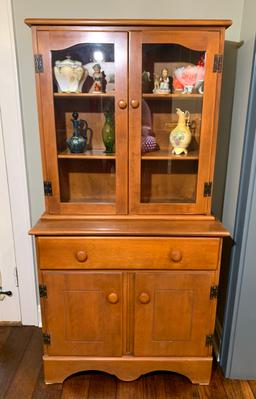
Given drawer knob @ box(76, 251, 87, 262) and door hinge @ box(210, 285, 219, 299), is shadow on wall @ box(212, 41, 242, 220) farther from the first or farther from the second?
drawer knob @ box(76, 251, 87, 262)

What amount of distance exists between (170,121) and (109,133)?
308mm

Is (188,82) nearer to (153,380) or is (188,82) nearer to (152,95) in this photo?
(152,95)

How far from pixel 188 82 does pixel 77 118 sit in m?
0.55

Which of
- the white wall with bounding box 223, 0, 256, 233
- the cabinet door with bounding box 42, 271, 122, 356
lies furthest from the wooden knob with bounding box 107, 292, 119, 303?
the white wall with bounding box 223, 0, 256, 233

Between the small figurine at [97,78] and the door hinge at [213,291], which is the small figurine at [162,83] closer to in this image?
the small figurine at [97,78]

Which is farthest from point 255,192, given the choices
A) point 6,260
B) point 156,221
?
point 6,260

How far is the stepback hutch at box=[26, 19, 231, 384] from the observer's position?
1.37 m

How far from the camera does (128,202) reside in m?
1.53

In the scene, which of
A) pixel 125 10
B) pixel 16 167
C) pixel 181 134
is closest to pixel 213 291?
pixel 181 134

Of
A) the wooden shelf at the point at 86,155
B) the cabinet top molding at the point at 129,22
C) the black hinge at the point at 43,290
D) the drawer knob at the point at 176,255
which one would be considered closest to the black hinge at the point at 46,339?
the black hinge at the point at 43,290

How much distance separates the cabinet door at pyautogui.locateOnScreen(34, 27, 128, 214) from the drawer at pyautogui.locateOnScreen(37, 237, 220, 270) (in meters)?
0.18

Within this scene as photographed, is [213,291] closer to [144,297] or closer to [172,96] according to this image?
[144,297]

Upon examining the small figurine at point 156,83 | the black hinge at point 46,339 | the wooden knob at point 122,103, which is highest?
the small figurine at point 156,83

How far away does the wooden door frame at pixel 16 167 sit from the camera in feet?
5.35
